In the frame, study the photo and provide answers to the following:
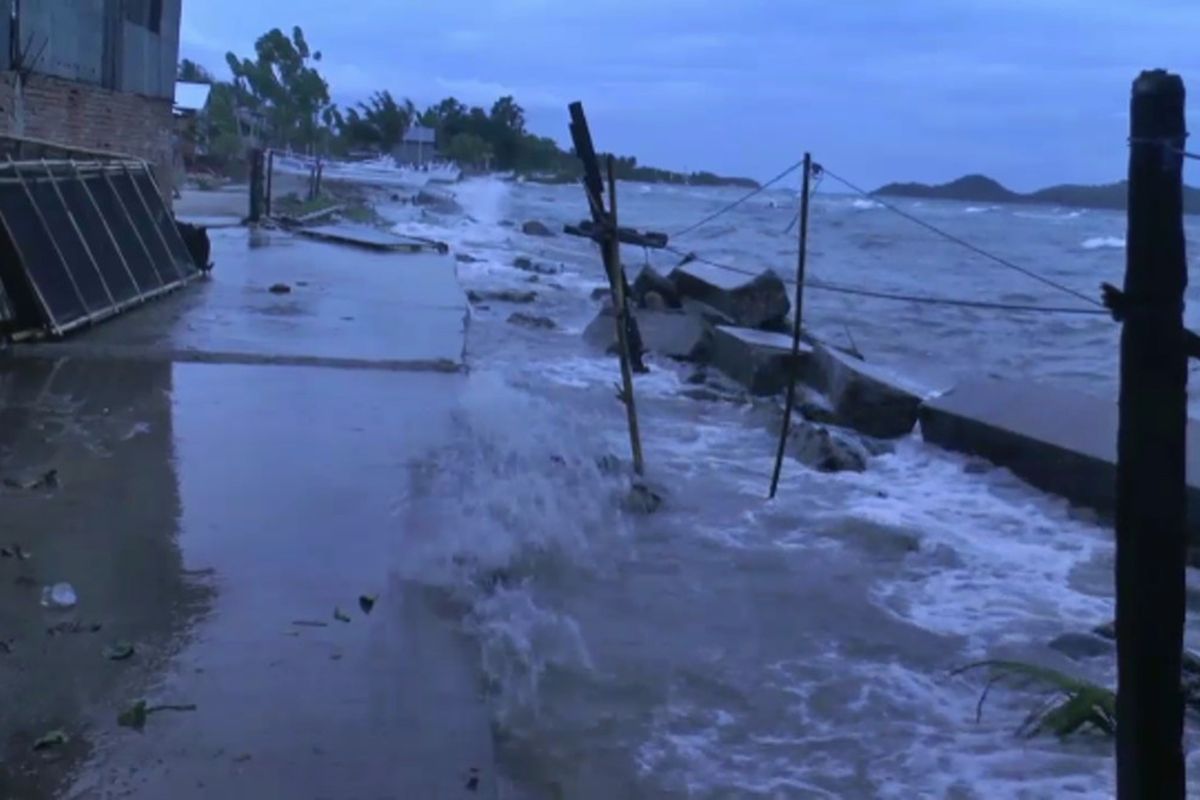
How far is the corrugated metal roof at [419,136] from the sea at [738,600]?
107073 mm

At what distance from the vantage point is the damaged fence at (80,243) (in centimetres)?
1111

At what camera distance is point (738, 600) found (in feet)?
23.6

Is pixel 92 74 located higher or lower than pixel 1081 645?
higher

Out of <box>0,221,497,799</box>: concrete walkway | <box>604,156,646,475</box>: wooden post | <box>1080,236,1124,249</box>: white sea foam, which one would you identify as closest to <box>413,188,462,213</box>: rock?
<box>1080,236,1124,249</box>: white sea foam

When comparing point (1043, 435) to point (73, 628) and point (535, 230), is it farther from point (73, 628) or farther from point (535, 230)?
point (535, 230)

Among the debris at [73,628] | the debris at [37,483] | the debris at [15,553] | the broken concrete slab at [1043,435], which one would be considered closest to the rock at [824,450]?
the broken concrete slab at [1043,435]

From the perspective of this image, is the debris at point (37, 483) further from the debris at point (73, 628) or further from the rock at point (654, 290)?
the rock at point (654, 290)

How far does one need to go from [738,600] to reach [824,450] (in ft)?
12.6

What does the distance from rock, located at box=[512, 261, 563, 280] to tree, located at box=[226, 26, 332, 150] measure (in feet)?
231

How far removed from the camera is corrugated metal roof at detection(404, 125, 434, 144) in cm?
11900

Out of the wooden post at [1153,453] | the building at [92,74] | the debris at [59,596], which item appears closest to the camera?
the wooden post at [1153,453]

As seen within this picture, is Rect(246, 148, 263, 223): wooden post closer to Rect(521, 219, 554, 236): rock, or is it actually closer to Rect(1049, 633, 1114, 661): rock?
Rect(521, 219, 554, 236): rock

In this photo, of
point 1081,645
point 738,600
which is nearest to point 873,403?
point 738,600

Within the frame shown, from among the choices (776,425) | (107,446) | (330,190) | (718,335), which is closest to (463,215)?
(330,190)
